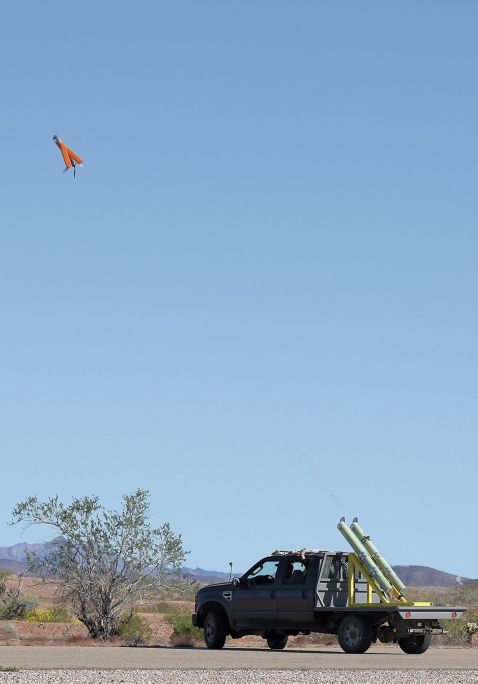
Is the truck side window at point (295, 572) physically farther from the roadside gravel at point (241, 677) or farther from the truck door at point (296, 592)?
the roadside gravel at point (241, 677)

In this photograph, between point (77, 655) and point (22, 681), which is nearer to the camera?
point (22, 681)

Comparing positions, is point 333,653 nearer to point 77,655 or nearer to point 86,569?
point 77,655

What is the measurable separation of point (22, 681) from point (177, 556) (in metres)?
20.1

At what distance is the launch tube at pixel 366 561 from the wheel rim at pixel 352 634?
0.95 m

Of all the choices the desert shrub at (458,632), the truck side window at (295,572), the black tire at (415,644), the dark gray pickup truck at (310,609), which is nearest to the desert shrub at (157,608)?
the desert shrub at (458,632)

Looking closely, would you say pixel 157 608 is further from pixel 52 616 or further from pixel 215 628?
pixel 215 628

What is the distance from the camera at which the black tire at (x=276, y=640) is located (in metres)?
30.5

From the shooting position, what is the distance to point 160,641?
3753 cm

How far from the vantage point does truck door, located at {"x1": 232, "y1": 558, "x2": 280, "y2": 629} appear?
1164 inches

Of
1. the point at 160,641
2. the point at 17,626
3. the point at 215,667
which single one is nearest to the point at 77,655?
the point at 215,667

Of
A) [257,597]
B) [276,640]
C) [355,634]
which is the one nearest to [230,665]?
[355,634]

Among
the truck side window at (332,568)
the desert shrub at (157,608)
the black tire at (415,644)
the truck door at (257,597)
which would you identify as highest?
the desert shrub at (157,608)

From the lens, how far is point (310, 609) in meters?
28.7

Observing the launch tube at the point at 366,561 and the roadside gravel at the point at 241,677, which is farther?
the launch tube at the point at 366,561
